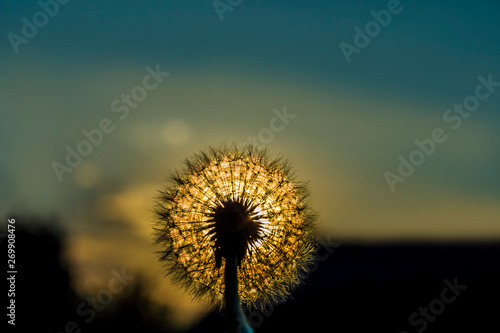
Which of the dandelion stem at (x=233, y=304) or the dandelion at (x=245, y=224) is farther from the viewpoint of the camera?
the dandelion at (x=245, y=224)

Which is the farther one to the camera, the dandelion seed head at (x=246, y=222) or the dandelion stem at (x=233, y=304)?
the dandelion seed head at (x=246, y=222)

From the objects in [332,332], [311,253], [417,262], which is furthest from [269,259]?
[417,262]

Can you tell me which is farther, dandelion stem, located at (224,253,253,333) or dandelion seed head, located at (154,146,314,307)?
dandelion seed head, located at (154,146,314,307)

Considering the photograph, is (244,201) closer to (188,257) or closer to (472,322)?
(188,257)

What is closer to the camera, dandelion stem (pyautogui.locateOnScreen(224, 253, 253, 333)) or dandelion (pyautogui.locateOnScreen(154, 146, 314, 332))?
dandelion stem (pyautogui.locateOnScreen(224, 253, 253, 333))

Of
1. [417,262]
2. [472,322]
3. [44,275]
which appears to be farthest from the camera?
[44,275]
